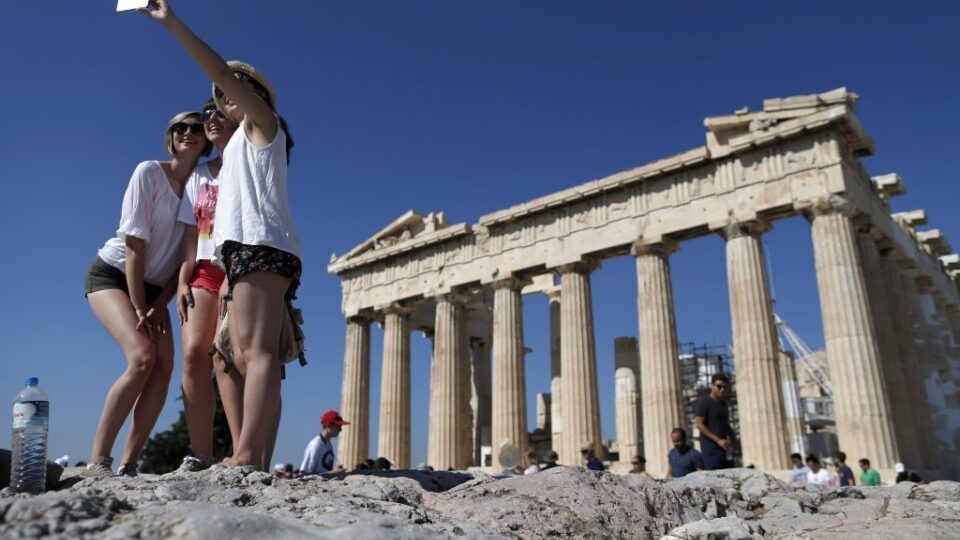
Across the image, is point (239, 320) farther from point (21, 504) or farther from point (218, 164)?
point (21, 504)

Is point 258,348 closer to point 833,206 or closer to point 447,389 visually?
point 833,206

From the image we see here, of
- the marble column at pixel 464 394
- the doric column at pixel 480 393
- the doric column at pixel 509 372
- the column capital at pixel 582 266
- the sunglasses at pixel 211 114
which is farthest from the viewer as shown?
the doric column at pixel 480 393

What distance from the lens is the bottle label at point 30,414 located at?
3.75 metres

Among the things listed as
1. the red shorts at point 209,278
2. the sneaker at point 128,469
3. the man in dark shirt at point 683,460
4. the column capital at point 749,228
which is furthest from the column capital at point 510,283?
the sneaker at point 128,469

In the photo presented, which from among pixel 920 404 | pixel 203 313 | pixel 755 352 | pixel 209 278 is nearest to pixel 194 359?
pixel 203 313

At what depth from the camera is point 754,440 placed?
62.7ft

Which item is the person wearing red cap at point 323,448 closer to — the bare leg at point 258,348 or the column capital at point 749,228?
the bare leg at point 258,348

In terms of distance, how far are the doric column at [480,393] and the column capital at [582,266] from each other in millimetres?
10836

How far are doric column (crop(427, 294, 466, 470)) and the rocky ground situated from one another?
2141cm

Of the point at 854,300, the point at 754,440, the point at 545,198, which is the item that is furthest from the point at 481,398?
the point at 854,300

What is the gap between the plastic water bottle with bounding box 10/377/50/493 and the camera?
3.59 meters

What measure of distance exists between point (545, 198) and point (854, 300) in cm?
1021

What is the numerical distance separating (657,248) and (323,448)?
49.4ft

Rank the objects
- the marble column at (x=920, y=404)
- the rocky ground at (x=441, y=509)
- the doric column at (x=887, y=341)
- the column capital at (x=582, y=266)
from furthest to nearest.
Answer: the column capital at (x=582, y=266)
the marble column at (x=920, y=404)
the doric column at (x=887, y=341)
the rocky ground at (x=441, y=509)
